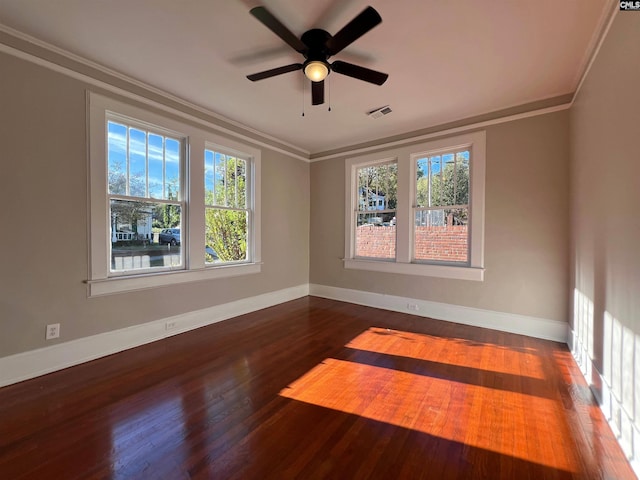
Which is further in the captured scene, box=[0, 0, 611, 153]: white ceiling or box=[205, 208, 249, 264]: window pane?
box=[205, 208, 249, 264]: window pane

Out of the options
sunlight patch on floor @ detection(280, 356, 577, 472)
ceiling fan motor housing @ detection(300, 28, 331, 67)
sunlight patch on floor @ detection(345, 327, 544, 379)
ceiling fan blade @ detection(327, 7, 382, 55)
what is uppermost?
ceiling fan motor housing @ detection(300, 28, 331, 67)

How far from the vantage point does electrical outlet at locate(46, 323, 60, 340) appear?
2424mm

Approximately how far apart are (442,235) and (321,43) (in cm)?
295

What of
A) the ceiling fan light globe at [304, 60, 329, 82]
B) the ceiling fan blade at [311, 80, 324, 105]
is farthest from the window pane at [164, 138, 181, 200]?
the ceiling fan light globe at [304, 60, 329, 82]

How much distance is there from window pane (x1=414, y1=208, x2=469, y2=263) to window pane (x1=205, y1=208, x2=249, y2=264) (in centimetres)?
270

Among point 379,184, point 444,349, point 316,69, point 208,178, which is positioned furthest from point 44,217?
point 379,184

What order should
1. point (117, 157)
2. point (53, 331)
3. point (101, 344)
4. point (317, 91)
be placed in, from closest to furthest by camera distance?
point (53, 331) → point (317, 91) → point (101, 344) → point (117, 157)

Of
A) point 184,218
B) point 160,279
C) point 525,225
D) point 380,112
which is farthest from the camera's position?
point 380,112

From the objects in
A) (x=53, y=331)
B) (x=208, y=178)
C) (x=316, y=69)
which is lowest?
(x=53, y=331)

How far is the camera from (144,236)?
3.15m

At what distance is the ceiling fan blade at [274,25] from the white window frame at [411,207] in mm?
2550

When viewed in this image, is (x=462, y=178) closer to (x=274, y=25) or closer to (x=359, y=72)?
(x=359, y=72)

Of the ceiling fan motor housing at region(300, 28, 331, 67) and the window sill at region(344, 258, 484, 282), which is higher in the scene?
the ceiling fan motor housing at region(300, 28, 331, 67)

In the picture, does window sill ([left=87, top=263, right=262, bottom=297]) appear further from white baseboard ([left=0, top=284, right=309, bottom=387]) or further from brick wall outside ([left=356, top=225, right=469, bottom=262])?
brick wall outside ([left=356, top=225, right=469, bottom=262])
